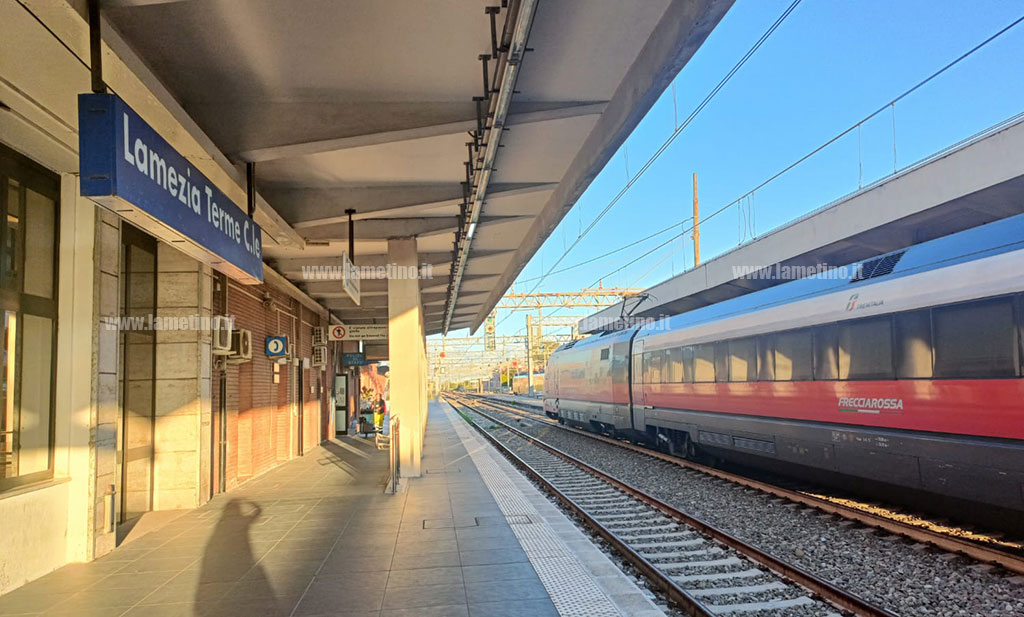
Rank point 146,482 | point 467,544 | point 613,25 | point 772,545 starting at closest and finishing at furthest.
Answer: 1. point 613,25
2. point 467,544
3. point 772,545
4. point 146,482

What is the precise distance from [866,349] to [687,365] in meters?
5.59

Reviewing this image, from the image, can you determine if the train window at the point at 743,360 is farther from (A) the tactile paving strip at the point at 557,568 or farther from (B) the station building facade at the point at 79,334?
(B) the station building facade at the point at 79,334

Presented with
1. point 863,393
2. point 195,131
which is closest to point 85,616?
point 195,131

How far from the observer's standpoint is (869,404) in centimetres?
863

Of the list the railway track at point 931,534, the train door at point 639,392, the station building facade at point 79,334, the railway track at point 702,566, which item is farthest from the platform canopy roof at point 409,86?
the train door at point 639,392

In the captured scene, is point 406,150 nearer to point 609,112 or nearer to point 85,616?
point 609,112

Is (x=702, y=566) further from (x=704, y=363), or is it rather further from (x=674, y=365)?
(x=674, y=365)

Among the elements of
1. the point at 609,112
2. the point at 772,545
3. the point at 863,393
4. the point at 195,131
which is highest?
the point at 609,112

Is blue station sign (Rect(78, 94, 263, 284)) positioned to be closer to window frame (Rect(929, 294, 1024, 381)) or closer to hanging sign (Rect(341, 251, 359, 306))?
hanging sign (Rect(341, 251, 359, 306))

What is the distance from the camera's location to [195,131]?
20.2 feet

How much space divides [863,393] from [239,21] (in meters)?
7.93

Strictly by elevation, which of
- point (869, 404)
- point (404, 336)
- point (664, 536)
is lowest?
point (664, 536)

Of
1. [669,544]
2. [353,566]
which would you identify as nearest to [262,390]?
[353,566]

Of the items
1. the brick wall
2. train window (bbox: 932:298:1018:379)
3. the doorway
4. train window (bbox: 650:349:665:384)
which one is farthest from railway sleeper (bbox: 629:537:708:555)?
train window (bbox: 650:349:665:384)
